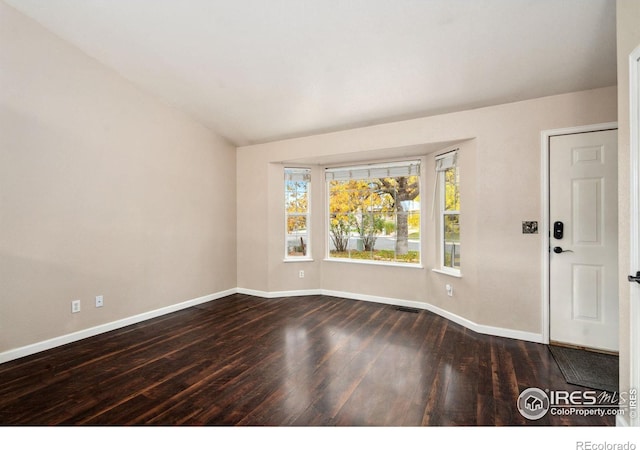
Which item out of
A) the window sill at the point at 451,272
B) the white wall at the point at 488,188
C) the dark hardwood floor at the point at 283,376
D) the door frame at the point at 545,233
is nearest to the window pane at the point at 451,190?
the white wall at the point at 488,188

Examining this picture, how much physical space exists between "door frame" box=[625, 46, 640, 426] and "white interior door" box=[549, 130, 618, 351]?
150 cm

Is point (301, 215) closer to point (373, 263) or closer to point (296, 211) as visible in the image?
point (296, 211)

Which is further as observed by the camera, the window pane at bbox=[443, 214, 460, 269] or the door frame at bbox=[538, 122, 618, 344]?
the window pane at bbox=[443, 214, 460, 269]

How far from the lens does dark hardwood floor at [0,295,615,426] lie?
2.02m

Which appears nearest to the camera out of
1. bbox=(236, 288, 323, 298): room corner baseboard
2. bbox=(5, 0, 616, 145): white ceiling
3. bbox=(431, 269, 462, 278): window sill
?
bbox=(5, 0, 616, 145): white ceiling

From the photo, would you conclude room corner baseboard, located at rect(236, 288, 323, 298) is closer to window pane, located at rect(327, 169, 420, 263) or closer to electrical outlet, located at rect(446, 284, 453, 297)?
window pane, located at rect(327, 169, 420, 263)

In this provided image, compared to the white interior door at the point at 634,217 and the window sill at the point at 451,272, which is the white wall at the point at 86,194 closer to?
the window sill at the point at 451,272

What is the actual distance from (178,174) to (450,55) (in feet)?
12.0

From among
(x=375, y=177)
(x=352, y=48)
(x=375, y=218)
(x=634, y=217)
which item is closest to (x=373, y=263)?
(x=375, y=218)

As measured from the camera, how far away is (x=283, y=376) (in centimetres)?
255

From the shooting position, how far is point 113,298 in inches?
146

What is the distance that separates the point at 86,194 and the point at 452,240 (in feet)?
14.2

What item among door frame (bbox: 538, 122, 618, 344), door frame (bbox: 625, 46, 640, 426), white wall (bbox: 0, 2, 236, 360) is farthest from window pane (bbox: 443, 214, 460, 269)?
white wall (bbox: 0, 2, 236, 360)

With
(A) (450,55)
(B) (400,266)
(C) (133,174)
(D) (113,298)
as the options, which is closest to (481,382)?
(B) (400,266)
